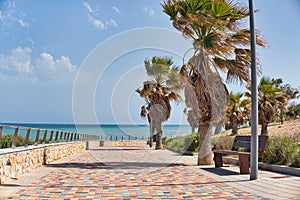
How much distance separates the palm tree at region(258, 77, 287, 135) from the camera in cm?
2145

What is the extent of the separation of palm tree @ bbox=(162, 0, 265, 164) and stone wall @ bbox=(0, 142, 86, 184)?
5342mm

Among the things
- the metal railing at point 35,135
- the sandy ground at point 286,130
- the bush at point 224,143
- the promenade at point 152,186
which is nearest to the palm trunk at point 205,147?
the promenade at point 152,186

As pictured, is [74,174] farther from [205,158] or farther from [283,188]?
[283,188]

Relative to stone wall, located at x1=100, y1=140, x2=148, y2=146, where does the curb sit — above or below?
above

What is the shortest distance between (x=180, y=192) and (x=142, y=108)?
24.9 metres

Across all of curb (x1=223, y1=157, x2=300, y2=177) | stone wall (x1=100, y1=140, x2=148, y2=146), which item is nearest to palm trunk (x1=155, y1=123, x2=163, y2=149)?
stone wall (x1=100, y1=140, x2=148, y2=146)

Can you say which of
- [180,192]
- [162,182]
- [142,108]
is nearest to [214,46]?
[162,182]

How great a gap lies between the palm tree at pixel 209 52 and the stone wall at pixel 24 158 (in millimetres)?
5342

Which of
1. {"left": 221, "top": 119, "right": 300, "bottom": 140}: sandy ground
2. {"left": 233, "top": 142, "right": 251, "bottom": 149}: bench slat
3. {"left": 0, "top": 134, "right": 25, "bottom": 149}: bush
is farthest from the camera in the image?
{"left": 221, "top": 119, "right": 300, "bottom": 140}: sandy ground

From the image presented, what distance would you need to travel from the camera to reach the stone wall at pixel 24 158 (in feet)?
23.5

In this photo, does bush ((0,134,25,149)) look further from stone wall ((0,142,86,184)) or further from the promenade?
the promenade

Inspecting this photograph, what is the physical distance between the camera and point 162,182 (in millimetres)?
7250

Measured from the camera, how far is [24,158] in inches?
341

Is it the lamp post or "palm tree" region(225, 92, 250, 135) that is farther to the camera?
"palm tree" region(225, 92, 250, 135)
